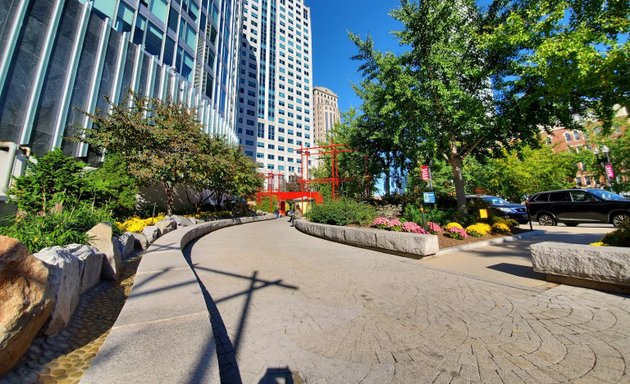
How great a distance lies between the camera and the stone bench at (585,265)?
12.7ft

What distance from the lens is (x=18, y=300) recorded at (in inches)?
81.6

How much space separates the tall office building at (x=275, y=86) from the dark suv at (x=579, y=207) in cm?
6540

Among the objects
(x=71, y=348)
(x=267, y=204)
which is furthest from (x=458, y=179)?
(x=267, y=204)

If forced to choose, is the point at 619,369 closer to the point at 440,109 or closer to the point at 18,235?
the point at 18,235

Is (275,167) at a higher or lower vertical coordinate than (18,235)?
higher

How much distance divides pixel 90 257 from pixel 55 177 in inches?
261

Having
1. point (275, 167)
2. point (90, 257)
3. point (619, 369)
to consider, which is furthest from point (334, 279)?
point (275, 167)

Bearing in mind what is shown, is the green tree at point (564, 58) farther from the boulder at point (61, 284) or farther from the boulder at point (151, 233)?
the boulder at point (151, 233)

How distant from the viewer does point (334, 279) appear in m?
5.29

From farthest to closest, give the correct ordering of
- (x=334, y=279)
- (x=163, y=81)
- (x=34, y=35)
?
(x=163, y=81) < (x=34, y=35) < (x=334, y=279)

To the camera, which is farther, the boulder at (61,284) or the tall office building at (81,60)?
the tall office building at (81,60)

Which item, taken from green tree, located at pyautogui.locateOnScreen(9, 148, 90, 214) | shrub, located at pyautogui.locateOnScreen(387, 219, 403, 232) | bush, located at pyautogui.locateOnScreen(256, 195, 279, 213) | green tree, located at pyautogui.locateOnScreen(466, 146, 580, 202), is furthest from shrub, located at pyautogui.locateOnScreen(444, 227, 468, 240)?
bush, located at pyautogui.locateOnScreen(256, 195, 279, 213)

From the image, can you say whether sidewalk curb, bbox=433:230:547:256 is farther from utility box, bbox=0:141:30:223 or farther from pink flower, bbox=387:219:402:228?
utility box, bbox=0:141:30:223

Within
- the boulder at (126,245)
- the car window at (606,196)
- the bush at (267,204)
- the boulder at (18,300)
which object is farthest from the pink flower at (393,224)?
the bush at (267,204)
